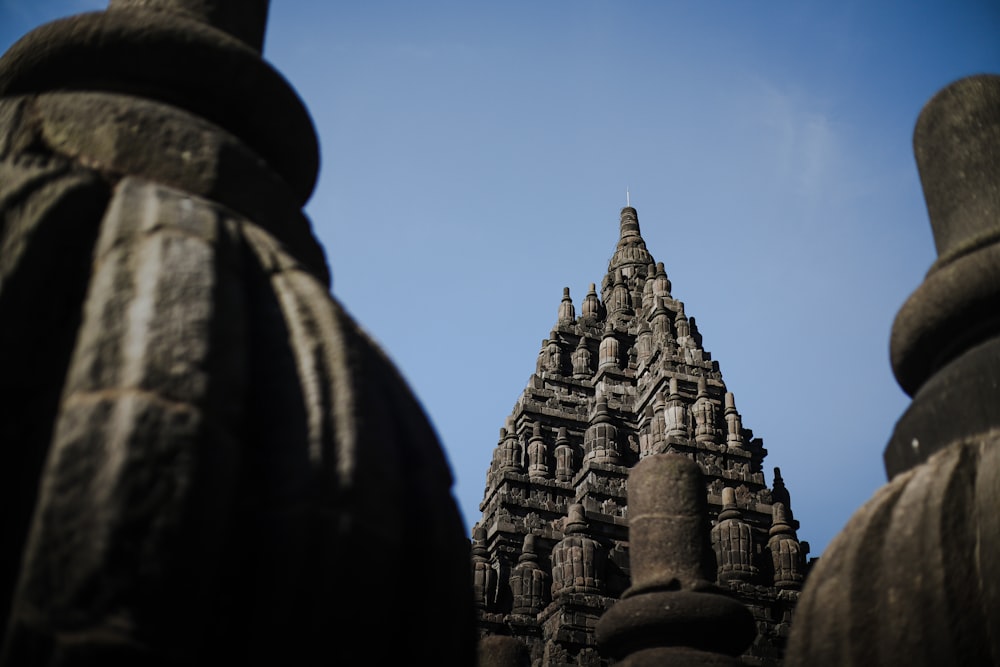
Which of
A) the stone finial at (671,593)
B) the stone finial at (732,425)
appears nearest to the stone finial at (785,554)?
the stone finial at (732,425)

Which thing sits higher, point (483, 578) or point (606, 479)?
point (606, 479)

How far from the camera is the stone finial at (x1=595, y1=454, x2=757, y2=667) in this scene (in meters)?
6.39

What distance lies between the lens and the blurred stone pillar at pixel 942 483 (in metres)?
2.71

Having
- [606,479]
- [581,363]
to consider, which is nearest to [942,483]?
[606,479]

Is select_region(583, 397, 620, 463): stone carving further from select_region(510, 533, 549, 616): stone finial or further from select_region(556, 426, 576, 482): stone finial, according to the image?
select_region(510, 533, 549, 616): stone finial

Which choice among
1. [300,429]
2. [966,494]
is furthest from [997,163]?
[300,429]

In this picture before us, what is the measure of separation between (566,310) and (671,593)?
21.2 metres

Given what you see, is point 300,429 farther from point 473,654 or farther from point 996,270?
point 996,270

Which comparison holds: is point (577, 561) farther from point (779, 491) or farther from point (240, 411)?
point (240, 411)

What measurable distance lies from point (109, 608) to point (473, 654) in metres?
0.77

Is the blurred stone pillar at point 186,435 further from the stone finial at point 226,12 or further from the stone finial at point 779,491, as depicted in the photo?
the stone finial at point 779,491

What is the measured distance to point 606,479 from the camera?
70.4 ft

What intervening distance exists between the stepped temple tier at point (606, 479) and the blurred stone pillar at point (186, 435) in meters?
13.1

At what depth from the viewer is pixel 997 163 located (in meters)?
3.68
